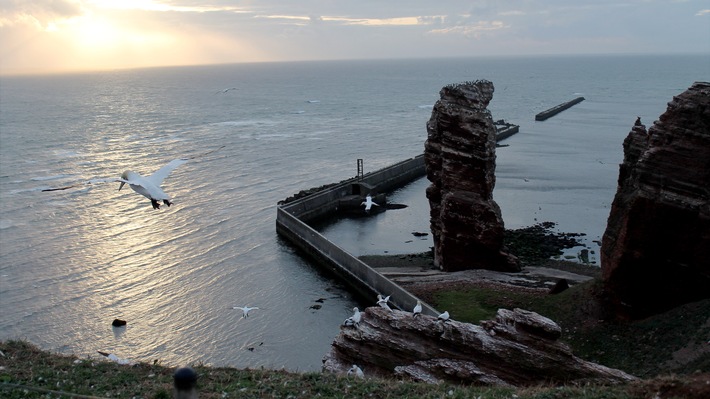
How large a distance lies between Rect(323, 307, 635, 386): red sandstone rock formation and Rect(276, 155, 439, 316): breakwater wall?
9392mm

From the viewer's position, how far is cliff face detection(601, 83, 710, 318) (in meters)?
28.4

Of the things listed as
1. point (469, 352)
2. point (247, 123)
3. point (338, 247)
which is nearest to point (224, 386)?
point (469, 352)

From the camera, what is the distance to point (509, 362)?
2027 centimetres

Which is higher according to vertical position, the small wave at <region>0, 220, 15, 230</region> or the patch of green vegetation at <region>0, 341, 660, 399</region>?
the patch of green vegetation at <region>0, 341, 660, 399</region>

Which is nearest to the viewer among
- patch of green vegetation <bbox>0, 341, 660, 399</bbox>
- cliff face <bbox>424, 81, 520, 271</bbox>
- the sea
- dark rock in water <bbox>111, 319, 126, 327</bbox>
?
patch of green vegetation <bbox>0, 341, 660, 399</bbox>

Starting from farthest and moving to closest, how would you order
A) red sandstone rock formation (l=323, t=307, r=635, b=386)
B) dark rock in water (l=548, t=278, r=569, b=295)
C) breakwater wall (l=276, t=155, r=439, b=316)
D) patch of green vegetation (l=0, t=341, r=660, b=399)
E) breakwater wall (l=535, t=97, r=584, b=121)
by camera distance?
breakwater wall (l=535, t=97, r=584, b=121) → breakwater wall (l=276, t=155, r=439, b=316) → dark rock in water (l=548, t=278, r=569, b=295) → red sandstone rock formation (l=323, t=307, r=635, b=386) → patch of green vegetation (l=0, t=341, r=660, b=399)

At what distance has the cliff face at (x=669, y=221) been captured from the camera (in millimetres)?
28375

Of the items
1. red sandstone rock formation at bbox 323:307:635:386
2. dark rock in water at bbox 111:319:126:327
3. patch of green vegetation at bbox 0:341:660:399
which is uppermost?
patch of green vegetation at bbox 0:341:660:399

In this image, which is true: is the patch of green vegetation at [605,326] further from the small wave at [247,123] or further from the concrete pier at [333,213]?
the small wave at [247,123]

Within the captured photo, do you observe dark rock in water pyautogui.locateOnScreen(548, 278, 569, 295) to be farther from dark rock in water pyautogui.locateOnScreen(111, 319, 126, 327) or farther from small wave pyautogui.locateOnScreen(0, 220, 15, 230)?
small wave pyautogui.locateOnScreen(0, 220, 15, 230)

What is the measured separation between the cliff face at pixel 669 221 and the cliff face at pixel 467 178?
1114 cm

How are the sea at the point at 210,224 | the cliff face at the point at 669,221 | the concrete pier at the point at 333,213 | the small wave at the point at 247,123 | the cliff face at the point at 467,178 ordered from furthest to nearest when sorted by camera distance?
the small wave at the point at 247,123
the cliff face at the point at 467,178
the concrete pier at the point at 333,213
the sea at the point at 210,224
the cliff face at the point at 669,221

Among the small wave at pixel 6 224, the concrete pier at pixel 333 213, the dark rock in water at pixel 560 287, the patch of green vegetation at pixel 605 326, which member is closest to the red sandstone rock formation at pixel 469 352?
the patch of green vegetation at pixel 605 326

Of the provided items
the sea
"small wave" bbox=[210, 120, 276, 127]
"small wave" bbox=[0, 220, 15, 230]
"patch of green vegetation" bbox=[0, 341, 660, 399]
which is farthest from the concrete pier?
"small wave" bbox=[210, 120, 276, 127]
